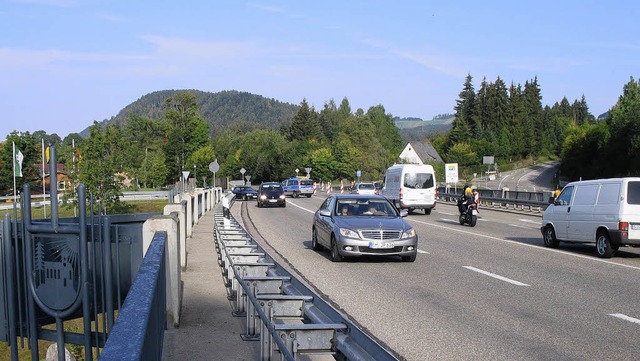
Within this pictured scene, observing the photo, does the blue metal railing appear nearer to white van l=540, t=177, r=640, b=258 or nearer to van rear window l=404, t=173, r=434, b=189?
white van l=540, t=177, r=640, b=258

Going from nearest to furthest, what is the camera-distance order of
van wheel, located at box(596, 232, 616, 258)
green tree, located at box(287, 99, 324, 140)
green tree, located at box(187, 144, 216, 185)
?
1. van wheel, located at box(596, 232, 616, 258)
2. green tree, located at box(187, 144, 216, 185)
3. green tree, located at box(287, 99, 324, 140)

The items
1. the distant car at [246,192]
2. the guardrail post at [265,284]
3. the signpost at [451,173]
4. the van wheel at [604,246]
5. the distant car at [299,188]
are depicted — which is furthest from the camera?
the distant car at [299,188]

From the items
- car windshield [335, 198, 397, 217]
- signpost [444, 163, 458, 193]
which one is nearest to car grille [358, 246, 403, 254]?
car windshield [335, 198, 397, 217]

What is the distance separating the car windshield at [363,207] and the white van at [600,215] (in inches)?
178

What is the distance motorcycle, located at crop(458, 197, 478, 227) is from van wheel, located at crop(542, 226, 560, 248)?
7493mm

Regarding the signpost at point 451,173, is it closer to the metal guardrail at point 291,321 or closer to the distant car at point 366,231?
the distant car at point 366,231

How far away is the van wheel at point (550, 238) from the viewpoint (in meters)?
19.4

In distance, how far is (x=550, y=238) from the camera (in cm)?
1953

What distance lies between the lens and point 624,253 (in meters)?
18.3

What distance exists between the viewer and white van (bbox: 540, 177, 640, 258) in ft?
52.9

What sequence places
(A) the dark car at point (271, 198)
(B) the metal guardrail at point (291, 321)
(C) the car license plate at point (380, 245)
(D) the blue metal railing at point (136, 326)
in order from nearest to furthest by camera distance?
(D) the blue metal railing at point (136, 326)
(B) the metal guardrail at point (291, 321)
(C) the car license plate at point (380, 245)
(A) the dark car at point (271, 198)

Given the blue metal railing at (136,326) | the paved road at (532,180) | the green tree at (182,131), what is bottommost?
the paved road at (532,180)

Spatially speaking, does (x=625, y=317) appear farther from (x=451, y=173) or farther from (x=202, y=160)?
(x=202, y=160)

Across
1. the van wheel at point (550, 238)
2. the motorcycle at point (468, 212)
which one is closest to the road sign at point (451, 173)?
the motorcycle at point (468, 212)
